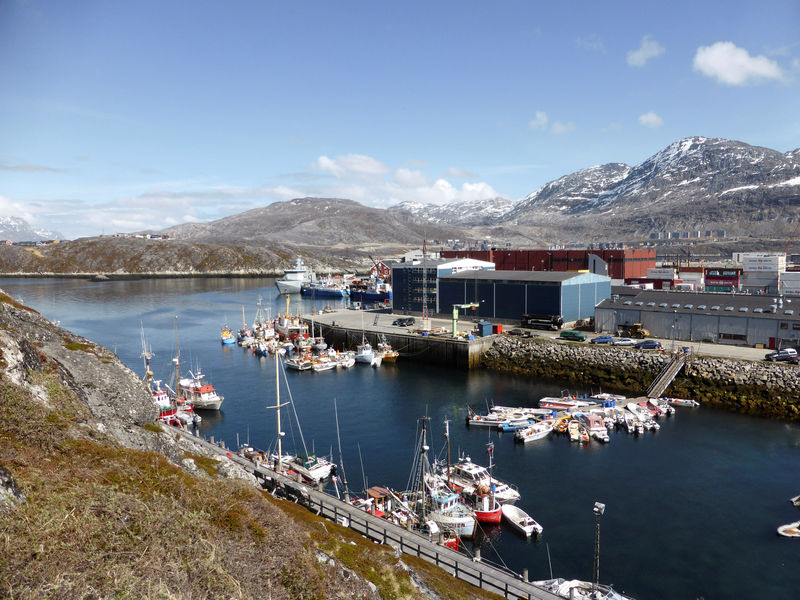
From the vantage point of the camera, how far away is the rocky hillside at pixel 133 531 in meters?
7.38

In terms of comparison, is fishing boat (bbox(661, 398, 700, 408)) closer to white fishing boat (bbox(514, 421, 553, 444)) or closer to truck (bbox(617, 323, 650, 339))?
white fishing boat (bbox(514, 421, 553, 444))

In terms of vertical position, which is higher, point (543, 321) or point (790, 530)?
point (543, 321)

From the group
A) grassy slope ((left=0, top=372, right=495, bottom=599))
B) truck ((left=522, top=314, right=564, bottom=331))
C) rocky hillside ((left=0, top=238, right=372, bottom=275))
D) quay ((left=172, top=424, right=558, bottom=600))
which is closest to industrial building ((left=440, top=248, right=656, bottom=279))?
truck ((left=522, top=314, right=564, bottom=331))

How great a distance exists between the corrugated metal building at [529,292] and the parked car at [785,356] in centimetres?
1798

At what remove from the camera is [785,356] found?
36625mm

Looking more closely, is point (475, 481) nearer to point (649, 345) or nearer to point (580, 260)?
point (649, 345)

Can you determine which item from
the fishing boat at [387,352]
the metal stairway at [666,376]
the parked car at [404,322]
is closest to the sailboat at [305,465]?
the metal stairway at [666,376]

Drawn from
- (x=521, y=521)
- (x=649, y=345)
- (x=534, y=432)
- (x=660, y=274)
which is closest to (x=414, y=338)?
(x=649, y=345)

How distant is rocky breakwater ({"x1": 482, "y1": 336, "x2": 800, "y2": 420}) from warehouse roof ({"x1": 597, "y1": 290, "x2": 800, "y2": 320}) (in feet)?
21.3

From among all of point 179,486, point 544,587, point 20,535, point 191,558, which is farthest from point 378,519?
point 20,535

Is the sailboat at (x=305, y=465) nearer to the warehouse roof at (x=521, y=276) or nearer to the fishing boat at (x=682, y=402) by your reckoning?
the fishing boat at (x=682, y=402)

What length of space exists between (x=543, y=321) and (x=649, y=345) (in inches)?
442

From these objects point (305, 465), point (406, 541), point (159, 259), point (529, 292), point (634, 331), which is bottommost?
point (305, 465)

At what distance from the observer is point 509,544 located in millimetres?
20266
